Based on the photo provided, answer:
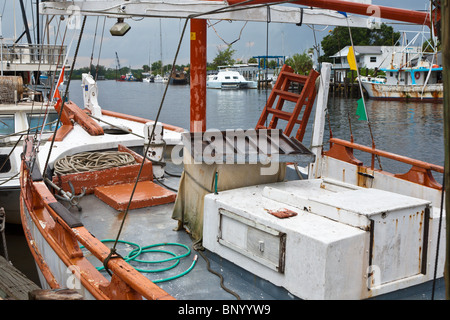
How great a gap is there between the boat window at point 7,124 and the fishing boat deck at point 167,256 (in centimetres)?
608

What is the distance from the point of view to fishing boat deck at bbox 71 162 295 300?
4.53 metres

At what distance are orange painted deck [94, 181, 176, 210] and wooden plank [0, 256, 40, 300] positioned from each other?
65.9 inches

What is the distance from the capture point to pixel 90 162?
8484 mm

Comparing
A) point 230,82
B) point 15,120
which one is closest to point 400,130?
point 15,120

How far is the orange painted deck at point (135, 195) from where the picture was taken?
23.8 ft

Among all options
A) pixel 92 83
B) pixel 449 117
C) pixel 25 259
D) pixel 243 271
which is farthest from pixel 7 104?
pixel 449 117

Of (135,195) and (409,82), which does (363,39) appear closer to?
(409,82)

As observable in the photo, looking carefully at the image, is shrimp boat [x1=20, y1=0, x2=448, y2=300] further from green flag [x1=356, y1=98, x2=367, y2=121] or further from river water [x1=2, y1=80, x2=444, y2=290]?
river water [x1=2, y1=80, x2=444, y2=290]

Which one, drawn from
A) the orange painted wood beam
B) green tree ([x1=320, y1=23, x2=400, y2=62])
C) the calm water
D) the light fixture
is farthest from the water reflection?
green tree ([x1=320, y1=23, x2=400, y2=62])

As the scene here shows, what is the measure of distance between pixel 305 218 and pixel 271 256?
47 cm

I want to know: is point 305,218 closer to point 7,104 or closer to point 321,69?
point 321,69

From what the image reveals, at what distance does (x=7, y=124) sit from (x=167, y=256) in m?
9.20

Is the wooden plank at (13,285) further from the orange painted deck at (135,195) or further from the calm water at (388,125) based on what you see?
the calm water at (388,125)
